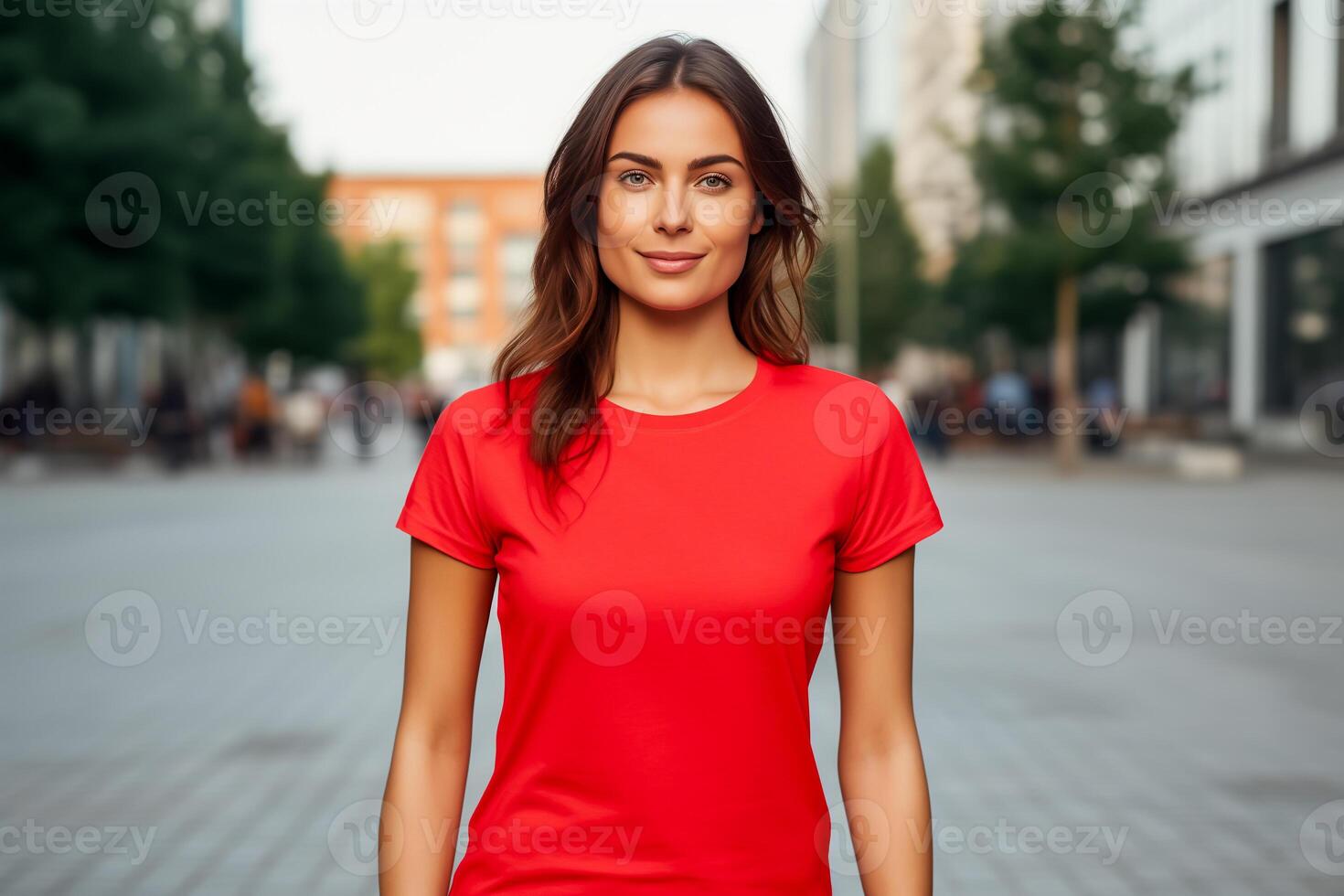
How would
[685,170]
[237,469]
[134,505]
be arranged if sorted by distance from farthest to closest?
1. [237,469]
2. [134,505]
3. [685,170]

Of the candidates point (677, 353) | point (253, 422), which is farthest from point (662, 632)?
point (253, 422)

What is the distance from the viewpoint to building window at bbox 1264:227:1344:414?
28297mm

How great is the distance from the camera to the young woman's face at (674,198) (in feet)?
6.47

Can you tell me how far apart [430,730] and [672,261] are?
2.19 feet

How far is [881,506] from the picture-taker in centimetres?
195

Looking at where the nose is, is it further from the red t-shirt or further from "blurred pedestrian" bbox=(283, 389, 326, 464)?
"blurred pedestrian" bbox=(283, 389, 326, 464)

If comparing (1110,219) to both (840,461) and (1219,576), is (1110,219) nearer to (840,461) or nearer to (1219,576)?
(1219,576)

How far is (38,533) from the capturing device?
15711mm

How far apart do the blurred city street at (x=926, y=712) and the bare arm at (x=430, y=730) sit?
9.75 ft

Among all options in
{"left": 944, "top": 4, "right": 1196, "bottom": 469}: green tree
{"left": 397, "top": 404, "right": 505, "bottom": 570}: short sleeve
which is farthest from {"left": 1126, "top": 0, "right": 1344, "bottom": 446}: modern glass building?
{"left": 397, "top": 404, "right": 505, "bottom": 570}: short sleeve

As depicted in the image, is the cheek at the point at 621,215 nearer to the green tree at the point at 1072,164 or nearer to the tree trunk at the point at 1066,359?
the green tree at the point at 1072,164

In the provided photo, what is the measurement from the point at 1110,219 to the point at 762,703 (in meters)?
26.2

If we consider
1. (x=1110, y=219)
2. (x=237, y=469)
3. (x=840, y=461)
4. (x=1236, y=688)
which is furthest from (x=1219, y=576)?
(x=237, y=469)

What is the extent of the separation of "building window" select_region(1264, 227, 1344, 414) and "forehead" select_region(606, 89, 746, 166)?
2837 centimetres
